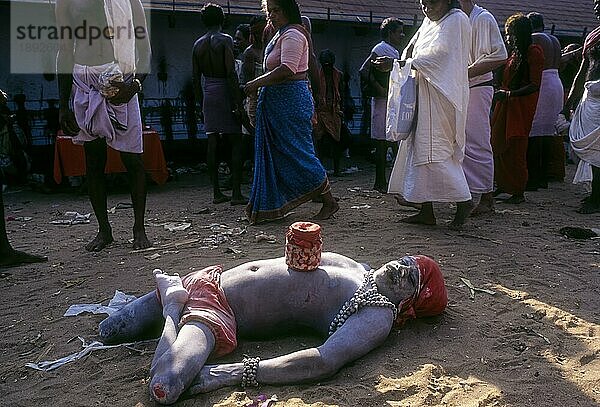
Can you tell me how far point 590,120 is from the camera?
596 cm

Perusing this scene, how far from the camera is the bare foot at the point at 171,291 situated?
9.01ft

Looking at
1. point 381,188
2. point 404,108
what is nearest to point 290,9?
point 404,108

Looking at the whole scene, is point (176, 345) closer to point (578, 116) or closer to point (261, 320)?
point (261, 320)

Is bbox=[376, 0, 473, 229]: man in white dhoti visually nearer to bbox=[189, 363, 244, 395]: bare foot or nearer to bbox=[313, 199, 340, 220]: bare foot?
bbox=[313, 199, 340, 220]: bare foot

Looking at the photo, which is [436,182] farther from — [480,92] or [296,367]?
[296,367]

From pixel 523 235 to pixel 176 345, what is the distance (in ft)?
11.4

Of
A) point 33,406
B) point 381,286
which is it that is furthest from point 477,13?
point 33,406

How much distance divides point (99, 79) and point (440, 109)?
8.65 ft

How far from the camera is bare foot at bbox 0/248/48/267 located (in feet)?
14.3

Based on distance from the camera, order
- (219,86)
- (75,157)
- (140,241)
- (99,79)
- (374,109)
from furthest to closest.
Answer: (75,157), (374,109), (219,86), (140,241), (99,79)

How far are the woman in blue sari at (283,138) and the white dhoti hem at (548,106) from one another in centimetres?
352

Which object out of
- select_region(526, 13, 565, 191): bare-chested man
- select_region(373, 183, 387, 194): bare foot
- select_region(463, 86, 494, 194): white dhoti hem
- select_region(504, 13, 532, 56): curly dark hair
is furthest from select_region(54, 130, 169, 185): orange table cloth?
select_region(526, 13, 565, 191): bare-chested man

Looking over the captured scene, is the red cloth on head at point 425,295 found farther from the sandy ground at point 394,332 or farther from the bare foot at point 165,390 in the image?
the bare foot at point 165,390

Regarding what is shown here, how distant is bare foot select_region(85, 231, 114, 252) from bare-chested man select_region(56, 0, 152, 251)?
0.48m
